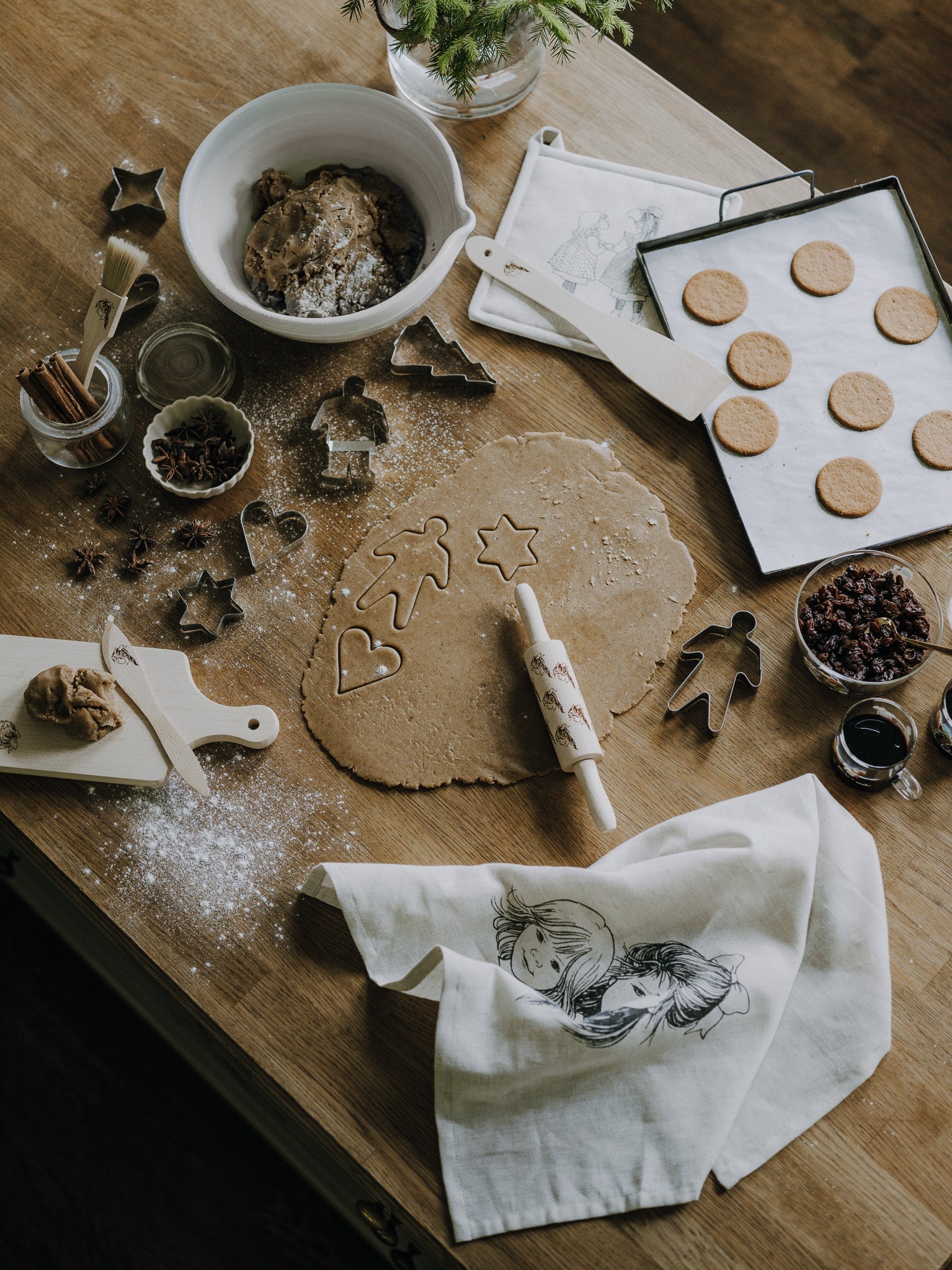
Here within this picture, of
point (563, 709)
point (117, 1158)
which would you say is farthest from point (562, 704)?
point (117, 1158)

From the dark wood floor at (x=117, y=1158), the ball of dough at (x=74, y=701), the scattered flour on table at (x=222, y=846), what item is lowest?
the dark wood floor at (x=117, y=1158)

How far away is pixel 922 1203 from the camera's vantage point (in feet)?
2.99

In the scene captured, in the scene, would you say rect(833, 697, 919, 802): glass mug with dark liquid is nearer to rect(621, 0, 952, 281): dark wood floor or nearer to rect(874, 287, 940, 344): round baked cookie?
rect(874, 287, 940, 344): round baked cookie

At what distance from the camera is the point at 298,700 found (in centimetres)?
108

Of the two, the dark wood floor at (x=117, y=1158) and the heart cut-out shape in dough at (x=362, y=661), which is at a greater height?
the heart cut-out shape in dough at (x=362, y=661)

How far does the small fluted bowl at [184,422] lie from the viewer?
3.61 feet

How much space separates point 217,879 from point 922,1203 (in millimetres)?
792

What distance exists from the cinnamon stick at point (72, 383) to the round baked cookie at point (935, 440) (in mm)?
993

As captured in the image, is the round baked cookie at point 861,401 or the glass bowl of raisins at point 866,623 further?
the round baked cookie at point 861,401

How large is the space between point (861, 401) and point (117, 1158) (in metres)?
1.66

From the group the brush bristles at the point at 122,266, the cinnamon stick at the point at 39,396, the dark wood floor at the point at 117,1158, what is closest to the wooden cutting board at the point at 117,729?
the cinnamon stick at the point at 39,396

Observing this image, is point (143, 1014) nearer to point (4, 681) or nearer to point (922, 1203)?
point (4, 681)

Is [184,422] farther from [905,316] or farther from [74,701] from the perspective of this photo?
[905,316]

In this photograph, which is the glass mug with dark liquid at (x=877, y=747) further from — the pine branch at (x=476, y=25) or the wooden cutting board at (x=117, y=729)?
the pine branch at (x=476, y=25)
